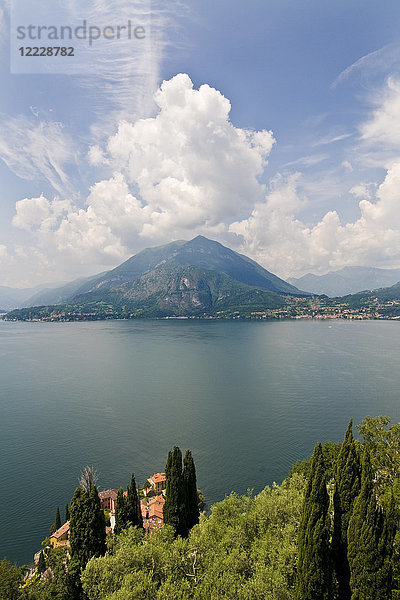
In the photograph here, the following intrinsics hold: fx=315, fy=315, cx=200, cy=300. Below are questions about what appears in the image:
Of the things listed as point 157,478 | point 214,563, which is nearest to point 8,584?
point 214,563

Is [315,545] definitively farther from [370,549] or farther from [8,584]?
[8,584]

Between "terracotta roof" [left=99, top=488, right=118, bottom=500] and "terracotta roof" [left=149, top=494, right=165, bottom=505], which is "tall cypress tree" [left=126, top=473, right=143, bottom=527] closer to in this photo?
"terracotta roof" [left=149, top=494, right=165, bottom=505]

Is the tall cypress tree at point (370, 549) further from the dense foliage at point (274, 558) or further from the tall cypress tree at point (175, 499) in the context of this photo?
the tall cypress tree at point (175, 499)

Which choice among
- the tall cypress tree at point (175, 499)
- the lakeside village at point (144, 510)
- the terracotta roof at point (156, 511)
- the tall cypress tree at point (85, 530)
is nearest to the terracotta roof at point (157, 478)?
the lakeside village at point (144, 510)

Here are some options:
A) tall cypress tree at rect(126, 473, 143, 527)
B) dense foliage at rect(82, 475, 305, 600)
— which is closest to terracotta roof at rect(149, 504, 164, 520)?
tall cypress tree at rect(126, 473, 143, 527)

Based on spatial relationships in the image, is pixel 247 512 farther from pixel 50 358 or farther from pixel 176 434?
pixel 50 358

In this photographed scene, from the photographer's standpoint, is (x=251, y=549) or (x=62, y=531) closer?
(x=251, y=549)

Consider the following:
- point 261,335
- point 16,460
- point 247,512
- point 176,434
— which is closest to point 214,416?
point 176,434
